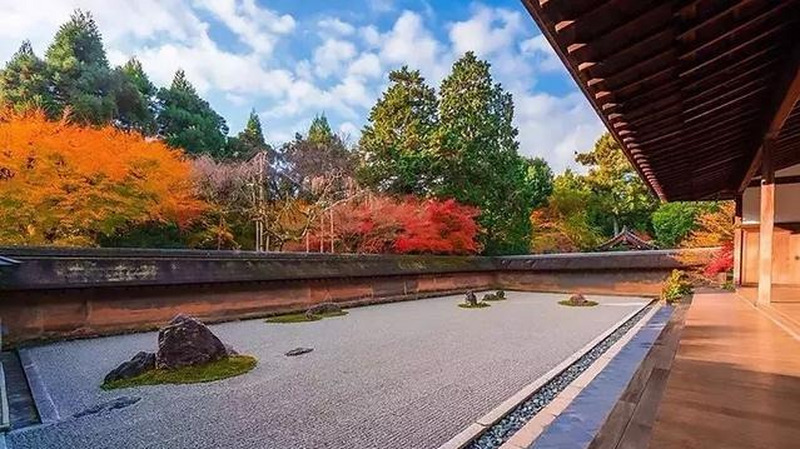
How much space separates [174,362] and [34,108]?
38.7 ft

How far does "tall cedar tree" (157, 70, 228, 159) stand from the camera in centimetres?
1719

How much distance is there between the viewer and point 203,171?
12.8 meters

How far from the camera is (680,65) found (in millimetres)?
2438

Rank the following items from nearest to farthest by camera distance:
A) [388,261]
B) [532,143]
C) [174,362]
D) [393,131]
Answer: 1. [174,362]
2. [388,261]
3. [393,131]
4. [532,143]

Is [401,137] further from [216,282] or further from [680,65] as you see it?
[680,65]

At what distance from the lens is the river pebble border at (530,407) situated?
2.27 metres

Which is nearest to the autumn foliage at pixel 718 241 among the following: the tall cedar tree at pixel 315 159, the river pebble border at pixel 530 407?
the river pebble border at pixel 530 407

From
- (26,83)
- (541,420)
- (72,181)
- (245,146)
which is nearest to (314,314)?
(541,420)

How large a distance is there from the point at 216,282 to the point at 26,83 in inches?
436

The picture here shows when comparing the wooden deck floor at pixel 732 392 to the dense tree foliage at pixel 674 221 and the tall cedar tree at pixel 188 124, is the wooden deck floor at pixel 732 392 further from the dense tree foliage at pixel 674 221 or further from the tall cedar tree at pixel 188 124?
the tall cedar tree at pixel 188 124

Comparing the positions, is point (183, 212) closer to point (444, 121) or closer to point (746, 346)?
point (444, 121)

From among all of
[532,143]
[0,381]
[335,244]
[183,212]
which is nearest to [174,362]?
[0,381]

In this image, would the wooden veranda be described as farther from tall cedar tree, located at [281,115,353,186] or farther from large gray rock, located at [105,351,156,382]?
tall cedar tree, located at [281,115,353,186]

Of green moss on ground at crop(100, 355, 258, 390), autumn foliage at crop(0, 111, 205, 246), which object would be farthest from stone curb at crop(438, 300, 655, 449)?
autumn foliage at crop(0, 111, 205, 246)
